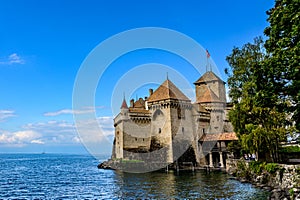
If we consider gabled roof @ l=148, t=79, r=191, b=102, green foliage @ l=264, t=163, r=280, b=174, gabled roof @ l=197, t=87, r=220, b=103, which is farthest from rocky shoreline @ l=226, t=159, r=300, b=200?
gabled roof @ l=197, t=87, r=220, b=103

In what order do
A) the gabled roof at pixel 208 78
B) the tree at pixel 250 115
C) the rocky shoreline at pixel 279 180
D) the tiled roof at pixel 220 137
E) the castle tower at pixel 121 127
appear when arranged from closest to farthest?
the rocky shoreline at pixel 279 180
the tree at pixel 250 115
the tiled roof at pixel 220 137
the castle tower at pixel 121 127
the gabled roof at pixel 208 78

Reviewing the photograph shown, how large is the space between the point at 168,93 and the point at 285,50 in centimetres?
3599

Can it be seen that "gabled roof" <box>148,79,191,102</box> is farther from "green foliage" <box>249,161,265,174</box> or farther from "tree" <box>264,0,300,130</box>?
"tree" <box>264,0,300,130</box>

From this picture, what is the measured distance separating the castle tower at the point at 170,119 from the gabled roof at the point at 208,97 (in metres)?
6.30

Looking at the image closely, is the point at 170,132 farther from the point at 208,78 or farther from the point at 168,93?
the point at 208,78

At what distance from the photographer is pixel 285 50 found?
16.5 m

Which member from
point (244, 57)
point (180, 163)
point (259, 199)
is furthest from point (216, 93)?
point (259, 199)

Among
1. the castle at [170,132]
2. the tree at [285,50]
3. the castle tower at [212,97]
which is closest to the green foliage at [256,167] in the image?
the tree at [285,50]

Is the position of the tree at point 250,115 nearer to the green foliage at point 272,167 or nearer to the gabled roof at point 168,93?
the green foliage at point 272,167

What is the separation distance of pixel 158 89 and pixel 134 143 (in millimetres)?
10914

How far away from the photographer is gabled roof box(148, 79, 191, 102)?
2062 inches

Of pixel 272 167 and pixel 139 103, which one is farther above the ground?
pixel 139 103

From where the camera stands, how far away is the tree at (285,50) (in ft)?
51.3

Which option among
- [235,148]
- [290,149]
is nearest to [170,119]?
[235,148]
